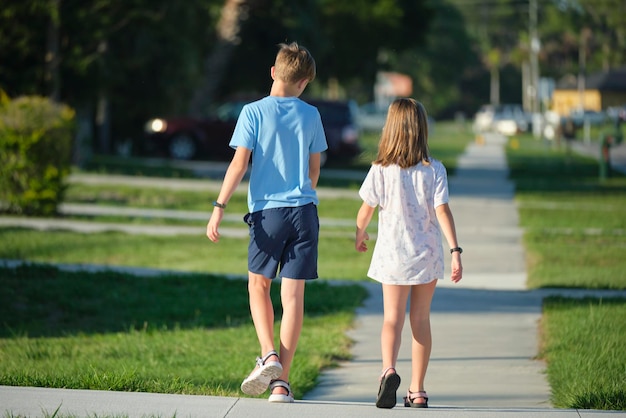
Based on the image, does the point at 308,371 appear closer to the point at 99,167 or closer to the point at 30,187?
the point at 30,187

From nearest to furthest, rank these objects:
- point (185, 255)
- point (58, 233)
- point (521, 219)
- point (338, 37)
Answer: point (185, 255) → point (58, 233) → point (521, 219) → point (338, 37)

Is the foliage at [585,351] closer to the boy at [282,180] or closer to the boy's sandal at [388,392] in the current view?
the boy's sandal at [388,392]

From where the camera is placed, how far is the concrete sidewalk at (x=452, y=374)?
5.43 meters

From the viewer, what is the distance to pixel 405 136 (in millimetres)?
5770

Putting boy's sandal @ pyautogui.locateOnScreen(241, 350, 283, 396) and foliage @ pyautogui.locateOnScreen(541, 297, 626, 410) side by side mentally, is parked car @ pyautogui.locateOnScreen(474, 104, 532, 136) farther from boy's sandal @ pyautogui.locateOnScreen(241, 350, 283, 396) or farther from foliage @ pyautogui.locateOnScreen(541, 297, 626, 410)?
boy's sandal @ pyautogui.locateOnScreen(241, 350, 283, 396)

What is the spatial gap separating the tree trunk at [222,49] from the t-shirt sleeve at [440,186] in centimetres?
2933

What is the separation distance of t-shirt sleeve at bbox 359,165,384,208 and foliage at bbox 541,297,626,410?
153 centimetres

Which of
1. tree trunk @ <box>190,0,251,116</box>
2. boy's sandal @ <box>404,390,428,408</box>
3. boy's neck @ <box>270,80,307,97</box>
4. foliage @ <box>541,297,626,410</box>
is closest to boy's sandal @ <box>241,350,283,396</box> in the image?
boy's sandal @ <box>404,390,428,408</box>

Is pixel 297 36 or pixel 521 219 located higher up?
pixel 297 36

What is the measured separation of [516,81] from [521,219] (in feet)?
346

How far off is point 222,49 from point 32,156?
64.4 ft

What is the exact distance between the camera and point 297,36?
35.3 meters

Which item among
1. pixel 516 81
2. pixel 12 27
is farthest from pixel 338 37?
pixel 516 81

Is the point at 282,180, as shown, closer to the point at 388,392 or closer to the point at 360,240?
the point at 360,240
